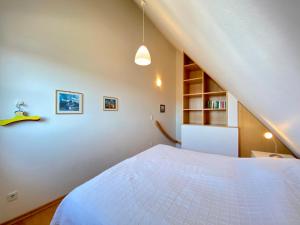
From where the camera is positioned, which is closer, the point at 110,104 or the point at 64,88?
the point at 64,88

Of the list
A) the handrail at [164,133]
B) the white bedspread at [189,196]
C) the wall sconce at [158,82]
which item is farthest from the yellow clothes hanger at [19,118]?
the wall sconce at [158,82]

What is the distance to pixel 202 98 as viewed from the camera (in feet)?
10.5

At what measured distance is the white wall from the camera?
1.55 metres

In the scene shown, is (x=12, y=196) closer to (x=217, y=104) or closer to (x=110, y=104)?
(x=110, y=104)

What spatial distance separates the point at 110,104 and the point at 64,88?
80cm

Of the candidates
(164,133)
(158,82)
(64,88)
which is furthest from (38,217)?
(158,82)

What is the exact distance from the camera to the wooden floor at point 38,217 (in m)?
1.58

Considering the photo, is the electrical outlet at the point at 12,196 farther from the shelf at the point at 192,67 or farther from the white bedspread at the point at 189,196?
the shelf at the point at 192,67

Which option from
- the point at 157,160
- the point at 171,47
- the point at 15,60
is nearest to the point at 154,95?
the point at 171,47

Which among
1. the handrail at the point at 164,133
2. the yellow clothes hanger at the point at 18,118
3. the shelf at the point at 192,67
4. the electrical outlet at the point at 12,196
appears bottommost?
the electrical outlet at the point at 12,196

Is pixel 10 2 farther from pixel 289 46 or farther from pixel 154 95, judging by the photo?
pixel 154 95

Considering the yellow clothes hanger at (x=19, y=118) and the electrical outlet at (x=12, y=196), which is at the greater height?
the yellow clothes hanger at (x=19, y=118)

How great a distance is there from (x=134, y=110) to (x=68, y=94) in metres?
1.35

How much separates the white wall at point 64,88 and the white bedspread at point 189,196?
43.3 inches
